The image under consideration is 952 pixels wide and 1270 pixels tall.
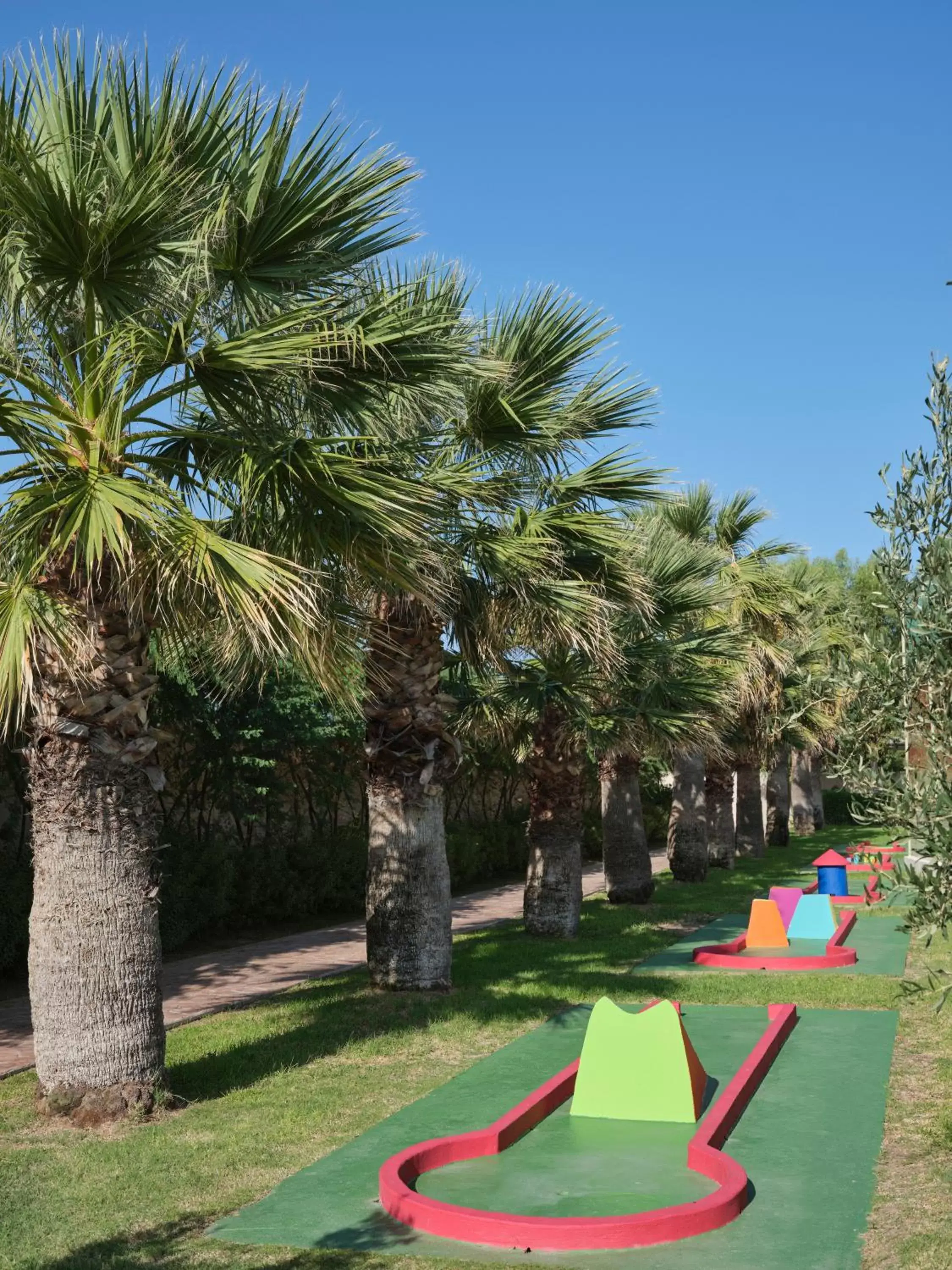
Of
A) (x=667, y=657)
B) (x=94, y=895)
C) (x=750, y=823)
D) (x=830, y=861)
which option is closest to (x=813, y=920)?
(x=667, y=657)

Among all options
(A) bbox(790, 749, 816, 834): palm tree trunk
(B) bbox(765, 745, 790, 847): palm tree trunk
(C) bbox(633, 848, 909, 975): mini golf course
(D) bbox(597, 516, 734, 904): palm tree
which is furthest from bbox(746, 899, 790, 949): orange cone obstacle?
(A) bbox(790, 749, 816, 834): palm tree trunk

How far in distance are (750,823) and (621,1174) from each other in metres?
24.8

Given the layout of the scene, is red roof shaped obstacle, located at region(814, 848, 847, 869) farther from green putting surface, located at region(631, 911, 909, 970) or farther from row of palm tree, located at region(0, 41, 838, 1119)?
row of palm tree, located at region(0, 41, 838, 1119)

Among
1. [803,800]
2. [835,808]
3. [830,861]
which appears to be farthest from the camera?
[835,808]

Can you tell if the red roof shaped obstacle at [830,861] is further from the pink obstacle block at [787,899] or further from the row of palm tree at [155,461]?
the row of palm tree at [155,461]

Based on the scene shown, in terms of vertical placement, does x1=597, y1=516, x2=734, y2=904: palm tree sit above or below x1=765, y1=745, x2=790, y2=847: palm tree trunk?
above

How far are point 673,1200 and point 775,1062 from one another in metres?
3.52

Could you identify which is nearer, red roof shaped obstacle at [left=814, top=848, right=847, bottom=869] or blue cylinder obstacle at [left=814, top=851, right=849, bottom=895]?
blue cylinder obstacle at [left=814, top=851, right=849, bottom=895]

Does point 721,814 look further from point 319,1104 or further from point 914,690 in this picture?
point 914,690

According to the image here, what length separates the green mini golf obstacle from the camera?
26.1 feet

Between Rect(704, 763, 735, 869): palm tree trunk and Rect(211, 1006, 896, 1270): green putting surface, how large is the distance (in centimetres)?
1681

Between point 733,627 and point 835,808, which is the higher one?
point 733,627

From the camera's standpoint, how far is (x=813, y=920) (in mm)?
16578

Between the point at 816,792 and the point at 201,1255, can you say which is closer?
the point at 201,1255
